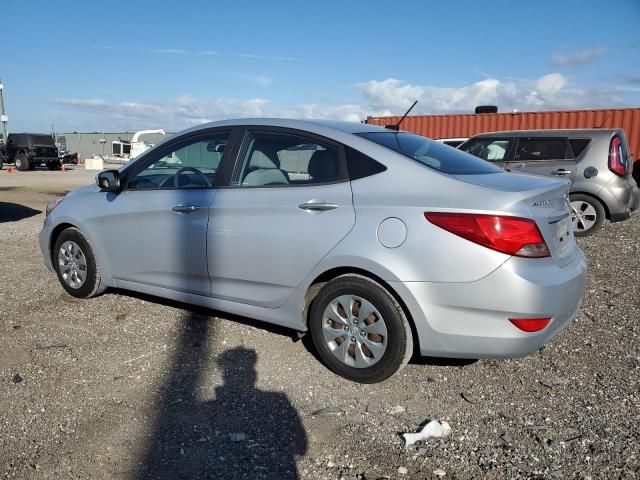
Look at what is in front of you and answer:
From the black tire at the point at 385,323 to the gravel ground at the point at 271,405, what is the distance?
108 millimetres

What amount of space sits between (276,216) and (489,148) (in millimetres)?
6260

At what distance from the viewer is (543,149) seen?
8.22m

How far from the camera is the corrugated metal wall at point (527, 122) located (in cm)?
1535

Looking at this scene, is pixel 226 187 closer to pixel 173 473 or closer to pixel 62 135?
pixel 173 473

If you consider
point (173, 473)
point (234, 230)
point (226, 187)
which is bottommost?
point (173, 473)

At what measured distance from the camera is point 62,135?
55.1m

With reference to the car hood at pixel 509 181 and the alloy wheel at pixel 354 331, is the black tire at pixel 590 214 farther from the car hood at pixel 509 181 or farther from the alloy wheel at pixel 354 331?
the alloy wheel at pixel 354 331

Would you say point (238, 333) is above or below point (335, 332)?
below

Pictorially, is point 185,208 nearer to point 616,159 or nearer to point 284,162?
point 284,162

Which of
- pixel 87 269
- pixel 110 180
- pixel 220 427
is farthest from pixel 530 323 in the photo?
pixel 87 269

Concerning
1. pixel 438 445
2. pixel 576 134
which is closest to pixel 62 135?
pixel 576 134

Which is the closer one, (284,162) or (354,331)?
(354,331)

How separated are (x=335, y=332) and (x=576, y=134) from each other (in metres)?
6.36

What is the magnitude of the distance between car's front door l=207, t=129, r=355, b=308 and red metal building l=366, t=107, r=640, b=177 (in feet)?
47.8
